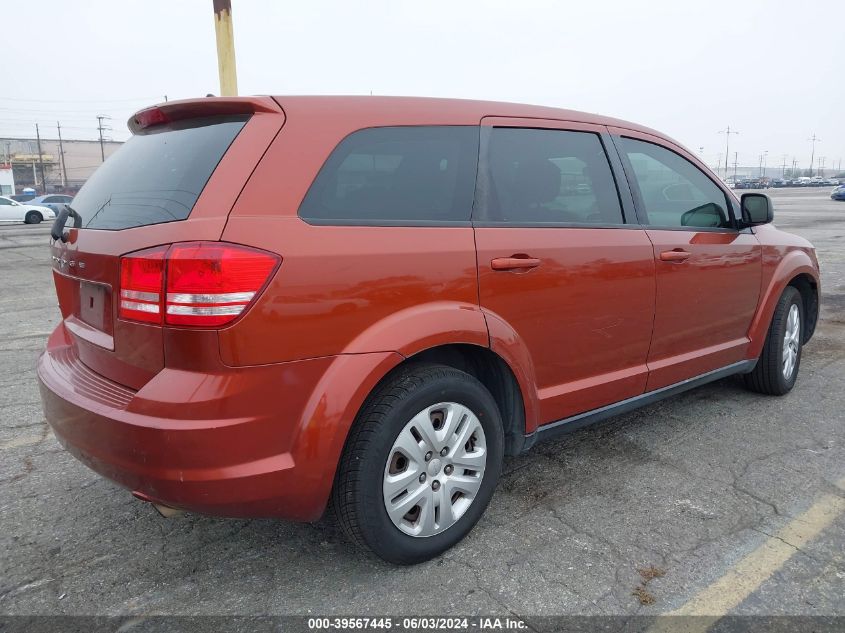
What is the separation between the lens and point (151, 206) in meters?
2.23

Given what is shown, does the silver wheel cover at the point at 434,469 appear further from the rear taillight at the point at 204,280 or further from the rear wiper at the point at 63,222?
the rear wiper at the point at 63,222

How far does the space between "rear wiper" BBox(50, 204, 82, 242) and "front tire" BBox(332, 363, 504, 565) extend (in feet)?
4.46

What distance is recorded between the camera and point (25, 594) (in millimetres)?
2314

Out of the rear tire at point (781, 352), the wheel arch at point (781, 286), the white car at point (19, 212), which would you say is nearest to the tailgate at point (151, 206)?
the wheel arch at point (781, 286)

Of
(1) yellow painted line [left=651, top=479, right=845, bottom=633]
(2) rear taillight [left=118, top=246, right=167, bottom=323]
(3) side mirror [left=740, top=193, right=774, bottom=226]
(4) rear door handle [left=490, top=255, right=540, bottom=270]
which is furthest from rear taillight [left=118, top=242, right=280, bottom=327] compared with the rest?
(3) side mirror [left=740, top=193, right=774, bottom=226]

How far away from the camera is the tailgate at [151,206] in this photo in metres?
2.08

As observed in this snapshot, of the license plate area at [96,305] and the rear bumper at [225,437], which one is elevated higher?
the license plate area at [96,305]

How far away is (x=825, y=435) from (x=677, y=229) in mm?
1484

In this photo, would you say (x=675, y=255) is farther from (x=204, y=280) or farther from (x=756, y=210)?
(x=204, y=280)

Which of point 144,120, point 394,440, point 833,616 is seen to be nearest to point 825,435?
point 833,616

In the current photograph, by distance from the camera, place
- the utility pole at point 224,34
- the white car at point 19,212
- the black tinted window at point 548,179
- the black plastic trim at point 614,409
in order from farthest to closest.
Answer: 1. the white car at point 19,212
2. the utility pole at point 224,34
3. the black plastic trim at point 614,409
4. the black tinted window at point 548,179

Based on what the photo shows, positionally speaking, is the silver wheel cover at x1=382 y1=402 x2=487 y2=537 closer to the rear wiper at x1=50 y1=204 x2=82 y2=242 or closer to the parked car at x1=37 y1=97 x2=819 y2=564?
the parked car at x1=37 y1=97 x2=819 y2=564

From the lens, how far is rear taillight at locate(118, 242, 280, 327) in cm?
197

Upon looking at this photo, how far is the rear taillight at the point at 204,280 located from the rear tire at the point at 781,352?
136 inches
